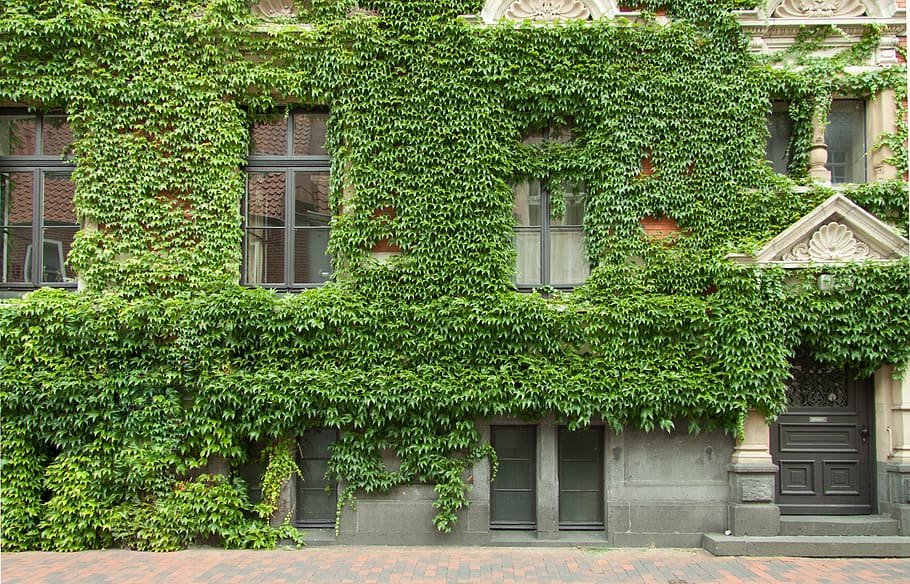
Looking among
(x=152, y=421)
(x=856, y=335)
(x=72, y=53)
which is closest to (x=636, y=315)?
(x=856, y=335)

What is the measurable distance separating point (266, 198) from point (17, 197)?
3.49m

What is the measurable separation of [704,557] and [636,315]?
3047mm

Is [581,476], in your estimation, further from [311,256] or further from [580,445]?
[311,256]

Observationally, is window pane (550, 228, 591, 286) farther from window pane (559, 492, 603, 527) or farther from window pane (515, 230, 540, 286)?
window pane (559, 492, 603, 527)

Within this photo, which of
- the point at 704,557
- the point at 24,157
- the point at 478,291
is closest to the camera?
the point at 704,557

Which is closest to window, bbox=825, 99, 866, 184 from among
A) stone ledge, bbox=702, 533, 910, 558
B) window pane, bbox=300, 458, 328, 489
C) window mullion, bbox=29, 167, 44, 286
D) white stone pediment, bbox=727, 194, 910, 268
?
white stone pediment, bbox=727, 194, 910, 268

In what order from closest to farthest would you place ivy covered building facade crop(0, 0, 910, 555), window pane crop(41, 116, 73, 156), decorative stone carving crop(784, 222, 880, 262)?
ivy covered building facade crop(0, 0, 910, 555) → decorative stone carving crop(784, 222, 880, 262) → window pane crop(41, 116, 73, 156)

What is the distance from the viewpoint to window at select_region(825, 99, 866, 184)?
10039 millimetres

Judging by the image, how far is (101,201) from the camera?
9.31 meters

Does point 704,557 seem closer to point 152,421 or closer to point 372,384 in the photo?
point 372,384

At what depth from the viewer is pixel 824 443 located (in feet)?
31.2

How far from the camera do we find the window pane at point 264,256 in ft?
32.2

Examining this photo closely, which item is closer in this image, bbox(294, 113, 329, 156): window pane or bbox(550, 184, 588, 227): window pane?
bbox(550, 184, 588, 227): window pane

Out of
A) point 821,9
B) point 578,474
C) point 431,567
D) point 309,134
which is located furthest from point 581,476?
point 821,9
